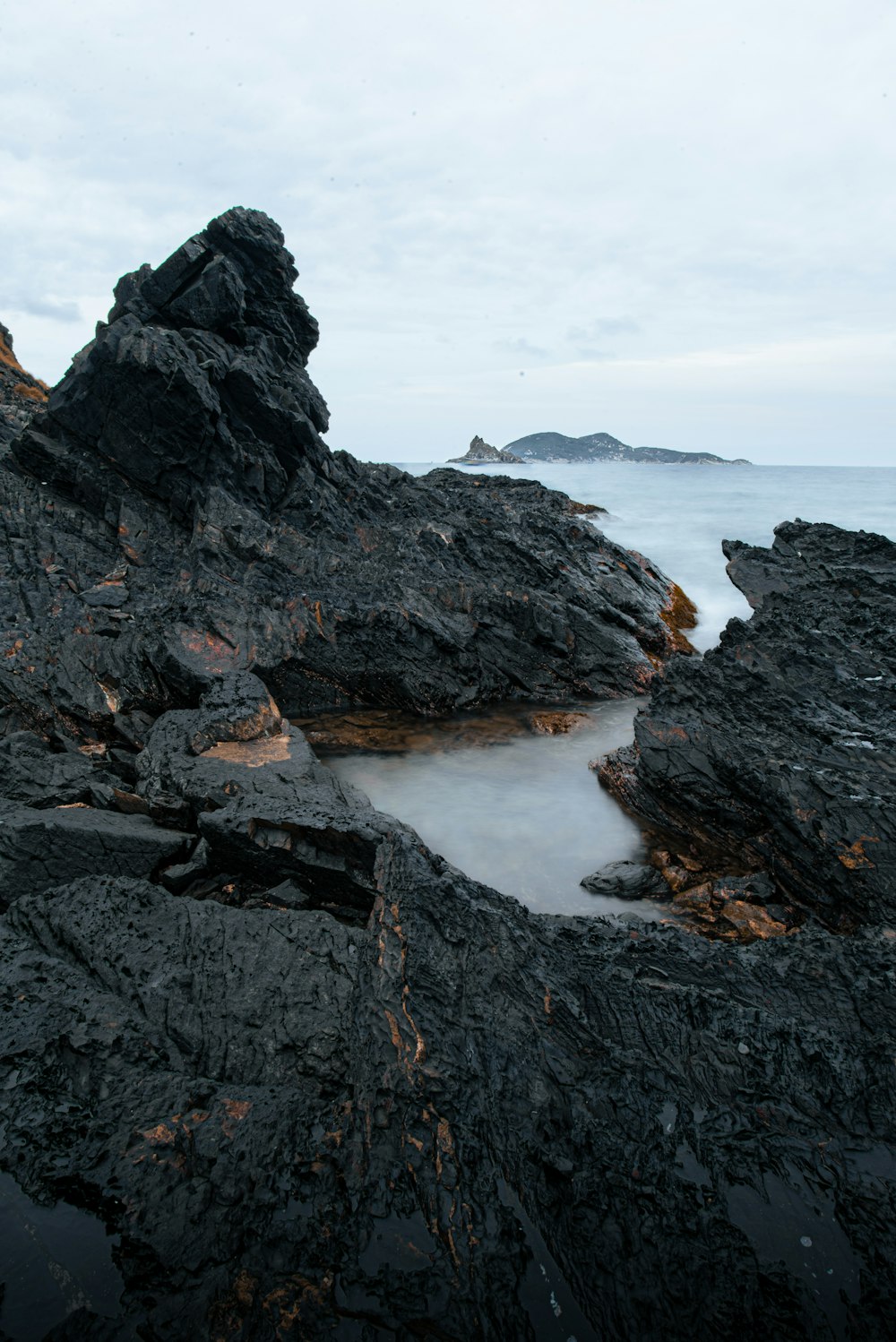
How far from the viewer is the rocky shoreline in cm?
362

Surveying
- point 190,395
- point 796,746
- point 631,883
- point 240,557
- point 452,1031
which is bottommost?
point 631,883

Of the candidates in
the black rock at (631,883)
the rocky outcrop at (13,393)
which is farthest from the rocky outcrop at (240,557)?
the black rock at (631,883)

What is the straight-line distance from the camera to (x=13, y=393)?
25.8 meters

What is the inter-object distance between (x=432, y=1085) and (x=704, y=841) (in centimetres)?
672

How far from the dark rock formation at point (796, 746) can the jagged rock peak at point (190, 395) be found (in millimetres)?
12840

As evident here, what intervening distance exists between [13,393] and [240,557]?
51.0ft

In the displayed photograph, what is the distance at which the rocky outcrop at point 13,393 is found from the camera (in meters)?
21.6

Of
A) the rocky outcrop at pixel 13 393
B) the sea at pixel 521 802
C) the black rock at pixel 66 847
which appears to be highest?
the rocky outcrop at pixel 13 393

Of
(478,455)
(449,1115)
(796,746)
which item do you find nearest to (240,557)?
(796,746)

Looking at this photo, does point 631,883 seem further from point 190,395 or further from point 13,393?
point 13,393

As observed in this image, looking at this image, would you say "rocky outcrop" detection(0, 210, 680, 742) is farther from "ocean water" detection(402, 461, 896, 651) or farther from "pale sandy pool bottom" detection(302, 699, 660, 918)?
"ocean water" detection(402, 461, 896, 651)

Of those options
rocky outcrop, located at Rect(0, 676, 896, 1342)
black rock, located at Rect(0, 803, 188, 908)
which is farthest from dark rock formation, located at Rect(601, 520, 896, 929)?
black rock, located at Rect(0, 803, 188, 908)

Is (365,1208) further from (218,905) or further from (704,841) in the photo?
(704,841)

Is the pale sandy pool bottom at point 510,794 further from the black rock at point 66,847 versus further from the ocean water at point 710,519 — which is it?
the ocean water at point 710,519
